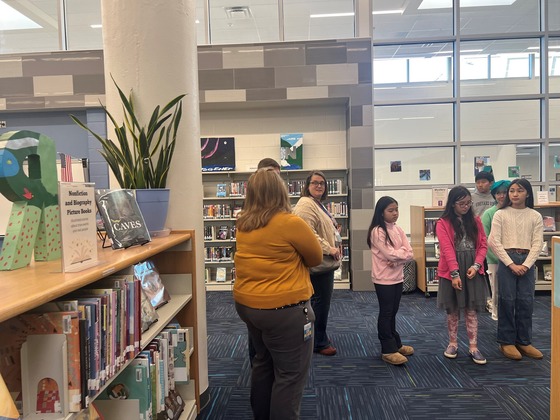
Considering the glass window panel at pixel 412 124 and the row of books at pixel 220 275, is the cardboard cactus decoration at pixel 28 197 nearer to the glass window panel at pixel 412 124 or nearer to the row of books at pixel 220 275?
the row of books at pixel 220 275

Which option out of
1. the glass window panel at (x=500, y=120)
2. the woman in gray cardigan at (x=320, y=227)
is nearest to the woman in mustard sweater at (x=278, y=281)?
the woman in gray cardigan at (x=320, y=227)

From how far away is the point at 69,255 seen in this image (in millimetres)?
1205

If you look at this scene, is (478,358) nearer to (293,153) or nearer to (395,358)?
(395,358)

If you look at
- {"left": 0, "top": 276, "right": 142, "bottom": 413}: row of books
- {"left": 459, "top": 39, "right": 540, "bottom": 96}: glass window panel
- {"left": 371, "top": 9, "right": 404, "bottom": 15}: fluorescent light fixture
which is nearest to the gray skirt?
{"left": 0, "top": 276, "right": 142, "bottom": 413}: row of books

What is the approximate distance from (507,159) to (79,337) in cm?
632

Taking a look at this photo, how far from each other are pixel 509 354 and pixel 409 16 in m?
4.86

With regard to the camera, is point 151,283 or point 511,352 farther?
point 511,352

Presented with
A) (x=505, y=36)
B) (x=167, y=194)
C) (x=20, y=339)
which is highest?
(x=505, y=36)

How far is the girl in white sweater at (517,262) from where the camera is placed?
10.2 ft

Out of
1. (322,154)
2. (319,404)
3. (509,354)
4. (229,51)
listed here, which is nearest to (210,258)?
(322,154)

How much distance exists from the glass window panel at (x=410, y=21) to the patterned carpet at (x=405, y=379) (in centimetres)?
417

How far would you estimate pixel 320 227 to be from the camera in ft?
9.80

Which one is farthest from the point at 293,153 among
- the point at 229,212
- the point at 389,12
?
the point at 389,12

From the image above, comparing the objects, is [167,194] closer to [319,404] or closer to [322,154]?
[319,404]
